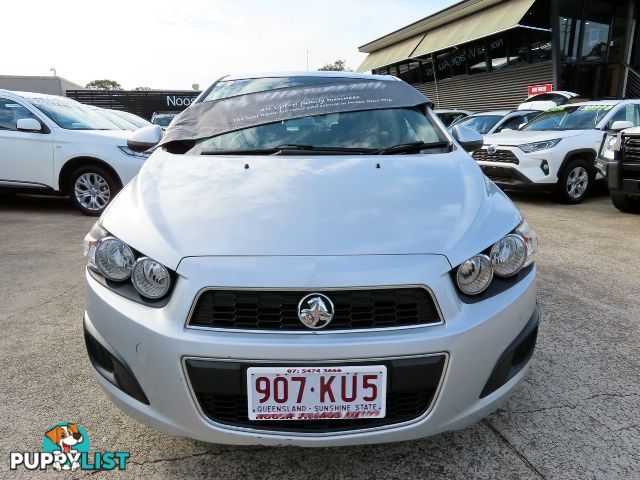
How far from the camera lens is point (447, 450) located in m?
1.84

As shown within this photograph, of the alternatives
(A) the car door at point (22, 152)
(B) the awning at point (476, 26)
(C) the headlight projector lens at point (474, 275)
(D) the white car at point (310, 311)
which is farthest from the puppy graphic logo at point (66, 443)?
(B) the awning at point (476, 26)

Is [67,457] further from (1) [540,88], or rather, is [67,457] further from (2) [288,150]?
(1) [540,88]

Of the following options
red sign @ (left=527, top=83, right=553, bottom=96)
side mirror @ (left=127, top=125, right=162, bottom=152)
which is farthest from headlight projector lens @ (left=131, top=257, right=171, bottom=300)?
red sign @ (left=527, top=83, right=553, bottom=96)

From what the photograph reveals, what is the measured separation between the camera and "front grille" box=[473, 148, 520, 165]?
6852mm

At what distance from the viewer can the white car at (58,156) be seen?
Answer: 593cm

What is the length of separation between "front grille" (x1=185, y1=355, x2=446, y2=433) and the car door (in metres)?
5.55

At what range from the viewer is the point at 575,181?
6992mm

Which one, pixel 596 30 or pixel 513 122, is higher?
pixel 596 30

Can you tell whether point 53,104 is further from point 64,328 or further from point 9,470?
point 9,470

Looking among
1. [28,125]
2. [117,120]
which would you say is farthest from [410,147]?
[117,120]

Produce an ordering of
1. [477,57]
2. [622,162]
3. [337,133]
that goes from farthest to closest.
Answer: [477,57] → [622,162] → [337,133]

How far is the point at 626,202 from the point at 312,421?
248 inches

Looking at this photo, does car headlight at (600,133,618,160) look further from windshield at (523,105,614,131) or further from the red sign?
the red sign

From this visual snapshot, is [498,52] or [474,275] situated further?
[498,52]
